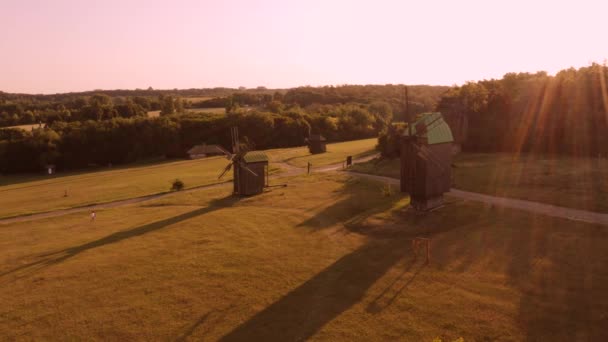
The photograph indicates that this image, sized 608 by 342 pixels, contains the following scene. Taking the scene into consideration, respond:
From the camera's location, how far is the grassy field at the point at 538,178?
29.0 m

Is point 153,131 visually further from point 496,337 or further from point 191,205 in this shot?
point 496,337

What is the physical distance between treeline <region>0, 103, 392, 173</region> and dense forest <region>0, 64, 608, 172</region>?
208 millimetres

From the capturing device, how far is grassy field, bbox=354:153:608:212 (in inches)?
1142

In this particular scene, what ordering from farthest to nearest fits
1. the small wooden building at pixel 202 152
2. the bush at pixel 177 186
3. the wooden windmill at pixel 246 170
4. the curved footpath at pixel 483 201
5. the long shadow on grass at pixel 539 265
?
the small wooden building at pixel 202 152 → the bush at pixel 177 186 → the wooden windmill at pixel 246 170 → the curved footpath at pixel 483 201 → the long shadow on grass at pixel 539 265

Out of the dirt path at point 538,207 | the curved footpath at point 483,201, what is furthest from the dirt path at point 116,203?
the dirt path at point 538,207

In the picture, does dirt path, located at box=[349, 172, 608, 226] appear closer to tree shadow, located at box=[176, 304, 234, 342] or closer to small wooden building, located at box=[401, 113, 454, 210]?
small wooden building, located at box=[401, 113, 454, 210]

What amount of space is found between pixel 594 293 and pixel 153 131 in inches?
3478

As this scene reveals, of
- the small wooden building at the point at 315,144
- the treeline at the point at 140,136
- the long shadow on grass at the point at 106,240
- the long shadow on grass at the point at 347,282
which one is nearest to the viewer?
the long shadow on grass at the point at 347,282

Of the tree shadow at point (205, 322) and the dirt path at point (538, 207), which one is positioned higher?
the dirt path at point (538, 207)

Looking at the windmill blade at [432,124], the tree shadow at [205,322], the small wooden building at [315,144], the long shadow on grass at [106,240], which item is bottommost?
the tree shadow at [205,322]

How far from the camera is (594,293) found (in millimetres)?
15938

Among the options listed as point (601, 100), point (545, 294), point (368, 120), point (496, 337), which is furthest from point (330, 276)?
point (368, 120)

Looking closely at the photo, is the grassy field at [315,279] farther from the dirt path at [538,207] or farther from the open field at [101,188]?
the open field at [101,188]

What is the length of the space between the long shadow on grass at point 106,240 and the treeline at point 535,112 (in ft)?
121
